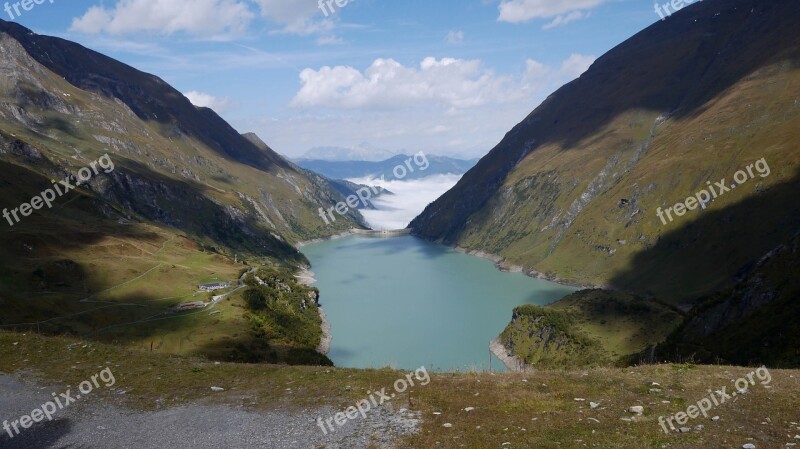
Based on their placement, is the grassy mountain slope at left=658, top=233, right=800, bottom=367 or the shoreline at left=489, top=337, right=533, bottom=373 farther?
the shoreline at left=489, top=337, right=533, bottom=373

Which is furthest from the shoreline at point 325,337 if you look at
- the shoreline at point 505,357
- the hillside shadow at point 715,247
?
Result: the hillside shadow at point 715,247

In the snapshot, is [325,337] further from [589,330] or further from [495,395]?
[495,395]

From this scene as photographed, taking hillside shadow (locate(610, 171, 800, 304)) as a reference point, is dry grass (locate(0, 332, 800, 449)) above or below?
above

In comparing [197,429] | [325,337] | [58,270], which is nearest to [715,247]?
[325,337]

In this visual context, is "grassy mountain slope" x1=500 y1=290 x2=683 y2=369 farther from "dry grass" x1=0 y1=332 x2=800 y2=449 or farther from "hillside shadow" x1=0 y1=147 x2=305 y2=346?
"hillside shadow" x1=0 y1=147 x2=305 y2=346

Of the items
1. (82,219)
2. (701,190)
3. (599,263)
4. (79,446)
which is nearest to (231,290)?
(82,219)

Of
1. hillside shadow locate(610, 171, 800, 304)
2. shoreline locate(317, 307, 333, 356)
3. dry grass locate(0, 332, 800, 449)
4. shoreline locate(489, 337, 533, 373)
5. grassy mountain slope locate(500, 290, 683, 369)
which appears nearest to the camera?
dry grass locate(0, 332, 800, 449)

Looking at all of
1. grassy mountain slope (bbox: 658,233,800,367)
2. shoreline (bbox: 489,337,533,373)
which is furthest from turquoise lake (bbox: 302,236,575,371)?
grassy mountain slope (bbox: 658,233,800,367)

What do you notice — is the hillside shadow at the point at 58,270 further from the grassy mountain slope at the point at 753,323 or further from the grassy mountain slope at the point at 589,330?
the grassy mountain slope at the point at 753,323
